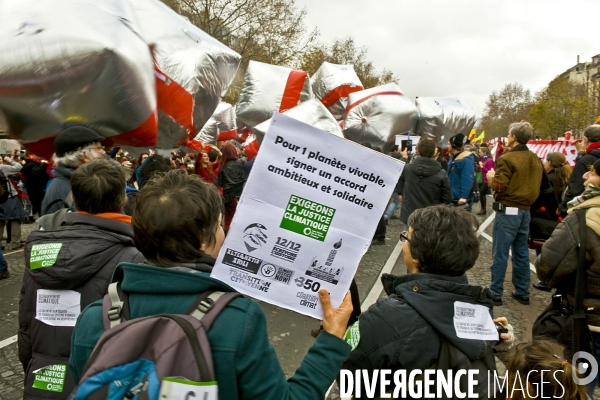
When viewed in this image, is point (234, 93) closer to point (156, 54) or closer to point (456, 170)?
point (456, 170)

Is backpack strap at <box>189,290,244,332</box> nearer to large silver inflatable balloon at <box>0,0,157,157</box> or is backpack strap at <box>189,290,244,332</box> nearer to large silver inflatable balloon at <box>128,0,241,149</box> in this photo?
large silver inflatable balloon at <box>0,0,157,157</box>

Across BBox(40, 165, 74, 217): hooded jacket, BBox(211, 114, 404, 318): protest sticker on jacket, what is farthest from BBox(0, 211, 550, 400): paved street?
BBox(211, 114, 404, 318): protest sticker on jacket

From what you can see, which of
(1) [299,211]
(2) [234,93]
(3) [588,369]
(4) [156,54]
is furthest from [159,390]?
(2) [234,93]

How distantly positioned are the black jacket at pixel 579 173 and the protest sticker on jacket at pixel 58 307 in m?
4.39

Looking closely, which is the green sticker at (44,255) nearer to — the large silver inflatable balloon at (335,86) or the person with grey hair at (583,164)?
the person with grey hair at (583,164)

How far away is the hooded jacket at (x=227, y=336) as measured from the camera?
41.0 inches

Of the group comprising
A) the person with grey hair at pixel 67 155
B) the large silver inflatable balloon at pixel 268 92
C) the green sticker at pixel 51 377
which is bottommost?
the green sticker at pixel 51 377

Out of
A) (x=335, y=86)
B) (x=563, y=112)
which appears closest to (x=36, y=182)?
(x=335, y=86)

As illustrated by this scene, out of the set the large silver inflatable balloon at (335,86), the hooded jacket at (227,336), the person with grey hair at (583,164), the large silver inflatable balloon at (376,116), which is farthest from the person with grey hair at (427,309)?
the large silver inflatable balloon at (335,86)

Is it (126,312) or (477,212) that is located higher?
(126,312)

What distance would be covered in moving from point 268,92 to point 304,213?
18.0ft

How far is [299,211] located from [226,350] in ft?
1.50

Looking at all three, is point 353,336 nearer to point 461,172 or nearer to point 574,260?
point 574,260

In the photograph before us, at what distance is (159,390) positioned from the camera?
37.9 inches
